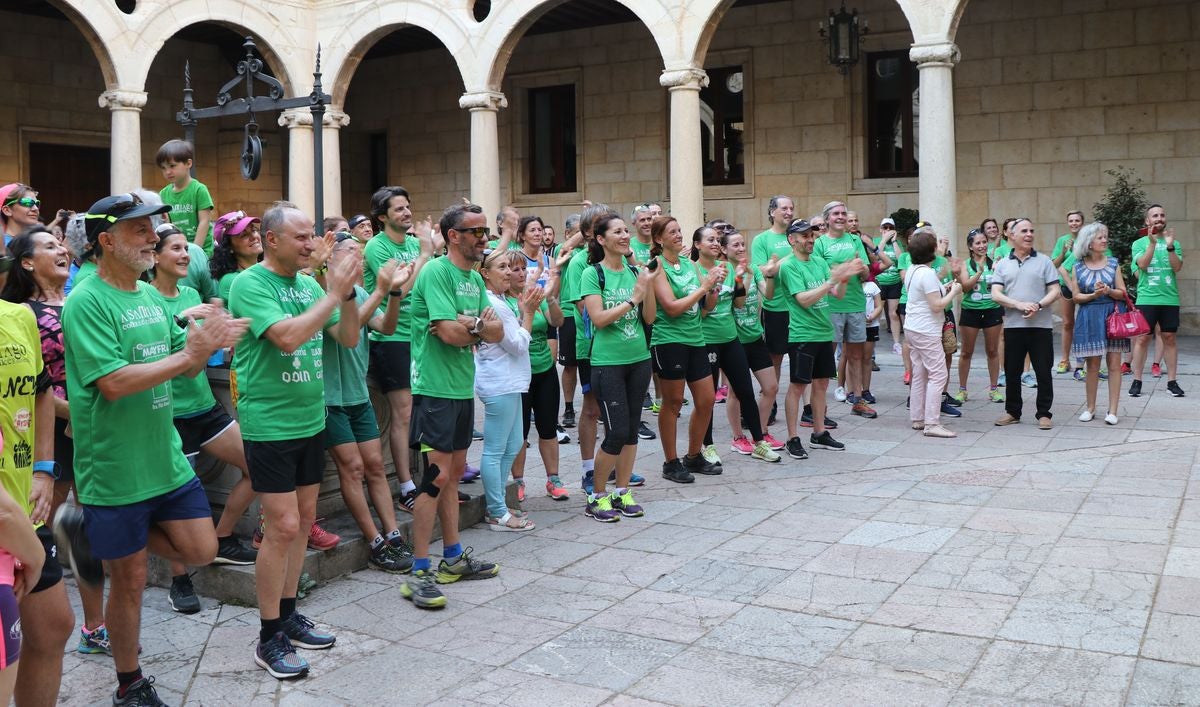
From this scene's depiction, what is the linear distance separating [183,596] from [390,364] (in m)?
1.82

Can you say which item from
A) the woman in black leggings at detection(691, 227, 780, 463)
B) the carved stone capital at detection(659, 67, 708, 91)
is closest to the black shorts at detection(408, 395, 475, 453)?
the woman in black leggings at detection(691, 227, 780, 463)

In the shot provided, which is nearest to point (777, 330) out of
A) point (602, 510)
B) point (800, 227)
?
point (800, 227)

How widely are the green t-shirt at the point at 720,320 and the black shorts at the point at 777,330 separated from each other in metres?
1.36

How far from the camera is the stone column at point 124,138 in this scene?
604 inches

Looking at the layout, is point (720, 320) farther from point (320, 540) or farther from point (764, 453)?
point (320, 540)

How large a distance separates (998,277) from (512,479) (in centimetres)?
501

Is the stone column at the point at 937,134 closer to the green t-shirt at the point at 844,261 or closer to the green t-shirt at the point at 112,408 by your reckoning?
the green t-shirt at the point at 844,261

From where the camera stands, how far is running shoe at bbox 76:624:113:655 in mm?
4457

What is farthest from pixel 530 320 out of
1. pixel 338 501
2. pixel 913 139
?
pixel 913 139

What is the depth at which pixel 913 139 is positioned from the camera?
1705 centimetres

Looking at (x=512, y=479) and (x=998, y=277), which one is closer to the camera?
(x=512, y=479)

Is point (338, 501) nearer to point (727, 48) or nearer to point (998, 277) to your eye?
point (998, 277)

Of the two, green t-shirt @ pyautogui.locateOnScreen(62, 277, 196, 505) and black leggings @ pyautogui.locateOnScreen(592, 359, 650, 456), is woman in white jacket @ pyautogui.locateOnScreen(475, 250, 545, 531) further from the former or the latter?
green t-shirt @ pyautogui.locateOnScreen(62, 277, 196, 505)

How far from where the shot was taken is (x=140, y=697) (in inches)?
150
